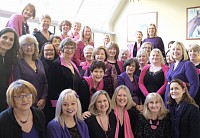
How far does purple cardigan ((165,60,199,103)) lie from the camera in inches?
120

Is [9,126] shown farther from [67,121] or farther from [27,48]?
[27,48]

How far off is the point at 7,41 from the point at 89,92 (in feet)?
3.47

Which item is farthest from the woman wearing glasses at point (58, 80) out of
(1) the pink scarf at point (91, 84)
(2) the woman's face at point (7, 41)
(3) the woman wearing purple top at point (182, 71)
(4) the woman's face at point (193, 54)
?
(4) the woman's face at point (193, 54)

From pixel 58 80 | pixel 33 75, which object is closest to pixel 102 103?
pixel 58 80

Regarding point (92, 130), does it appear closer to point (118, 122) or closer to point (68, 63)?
point (118, 122)

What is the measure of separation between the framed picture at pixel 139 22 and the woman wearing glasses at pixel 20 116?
6.32 m

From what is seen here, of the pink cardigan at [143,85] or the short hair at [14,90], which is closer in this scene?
the short hair at [14,90]

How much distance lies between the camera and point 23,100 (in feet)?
6.77

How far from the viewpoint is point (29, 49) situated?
2.65m

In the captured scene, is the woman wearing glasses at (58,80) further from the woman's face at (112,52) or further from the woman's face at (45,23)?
the woman's face at (45,23)

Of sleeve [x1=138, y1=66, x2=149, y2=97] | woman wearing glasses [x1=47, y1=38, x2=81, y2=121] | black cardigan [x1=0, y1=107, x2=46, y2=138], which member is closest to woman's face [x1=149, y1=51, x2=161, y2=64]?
sleeve [x1=138, y1=66, x2=149, y2=97]

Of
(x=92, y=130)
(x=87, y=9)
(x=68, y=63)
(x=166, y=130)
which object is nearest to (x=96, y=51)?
(x=68, y=63)

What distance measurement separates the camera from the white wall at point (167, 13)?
7389 millimetres

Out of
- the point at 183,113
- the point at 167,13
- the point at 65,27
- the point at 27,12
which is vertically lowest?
the point at 183,113
